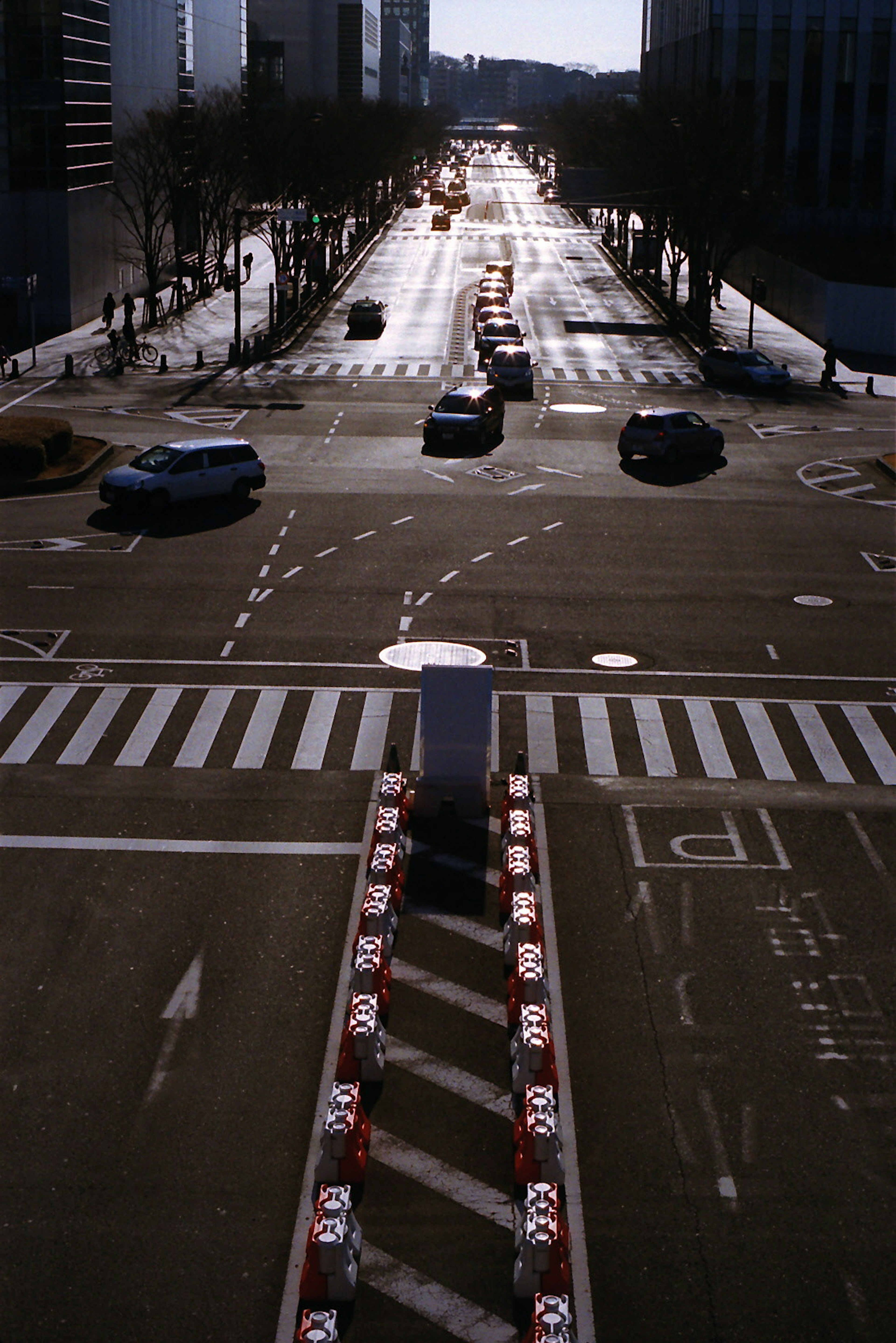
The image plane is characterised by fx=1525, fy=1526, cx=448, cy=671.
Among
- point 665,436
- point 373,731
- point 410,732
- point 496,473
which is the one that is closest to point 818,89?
point 665,436

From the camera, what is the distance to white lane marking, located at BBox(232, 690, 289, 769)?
72.1 feet

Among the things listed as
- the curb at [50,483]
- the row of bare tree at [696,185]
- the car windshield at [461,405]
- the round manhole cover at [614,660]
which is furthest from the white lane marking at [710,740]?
the row of bare tree at [696,185]

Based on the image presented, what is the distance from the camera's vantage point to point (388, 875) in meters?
17.2

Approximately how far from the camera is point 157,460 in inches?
1471

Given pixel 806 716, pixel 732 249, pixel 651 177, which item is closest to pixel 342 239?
pixel 651 177

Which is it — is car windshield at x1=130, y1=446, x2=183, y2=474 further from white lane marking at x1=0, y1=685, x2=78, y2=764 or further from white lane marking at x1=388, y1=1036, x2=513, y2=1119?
white lane marking at x1=388, y1=1036, x2=513, y2=1119

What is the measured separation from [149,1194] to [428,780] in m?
8.70

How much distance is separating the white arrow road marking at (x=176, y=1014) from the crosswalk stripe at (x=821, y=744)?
995 centimetres

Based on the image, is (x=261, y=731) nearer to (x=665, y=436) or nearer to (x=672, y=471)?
(x=665, y=436)

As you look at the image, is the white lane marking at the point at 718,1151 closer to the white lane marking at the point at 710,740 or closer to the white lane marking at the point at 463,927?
the white lane marking at the point at 463,927

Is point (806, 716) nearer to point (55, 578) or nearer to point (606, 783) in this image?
point (606, 783)

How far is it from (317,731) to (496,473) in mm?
20858

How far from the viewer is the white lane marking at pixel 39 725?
2205 centimetres

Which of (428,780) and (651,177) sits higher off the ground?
(651,177)
